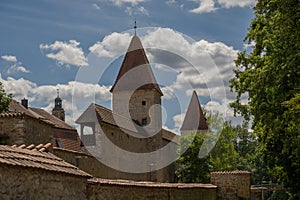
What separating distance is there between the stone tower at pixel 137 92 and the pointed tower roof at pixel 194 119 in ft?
27.6

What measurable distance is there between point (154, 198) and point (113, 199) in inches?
106

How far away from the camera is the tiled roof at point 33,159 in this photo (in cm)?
650

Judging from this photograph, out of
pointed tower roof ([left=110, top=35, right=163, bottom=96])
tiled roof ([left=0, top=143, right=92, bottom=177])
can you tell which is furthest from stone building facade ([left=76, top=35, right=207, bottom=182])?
tiled roof ([left=0, top=143, right=92, bottom=177])

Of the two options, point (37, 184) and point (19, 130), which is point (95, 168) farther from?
point (37, 184)

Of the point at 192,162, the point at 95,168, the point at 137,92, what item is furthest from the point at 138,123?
the point at 95,168

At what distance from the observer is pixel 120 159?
33250 millimetres

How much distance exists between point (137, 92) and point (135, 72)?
2.19m

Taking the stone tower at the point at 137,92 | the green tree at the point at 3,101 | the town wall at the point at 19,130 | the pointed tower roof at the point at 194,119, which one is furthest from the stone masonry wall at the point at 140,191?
the pointed tower roof at the point at 194,119

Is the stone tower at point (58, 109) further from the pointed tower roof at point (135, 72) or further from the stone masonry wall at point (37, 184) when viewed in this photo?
the stone masonry wall at point (37, 184)

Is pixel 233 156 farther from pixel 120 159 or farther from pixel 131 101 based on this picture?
pixel 120 159

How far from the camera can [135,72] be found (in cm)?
4584

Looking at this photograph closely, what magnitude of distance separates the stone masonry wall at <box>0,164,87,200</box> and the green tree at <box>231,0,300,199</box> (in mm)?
7420

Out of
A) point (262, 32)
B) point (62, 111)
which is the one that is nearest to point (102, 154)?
point (262, 32)

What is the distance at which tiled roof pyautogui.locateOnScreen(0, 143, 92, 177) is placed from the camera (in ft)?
21.3
